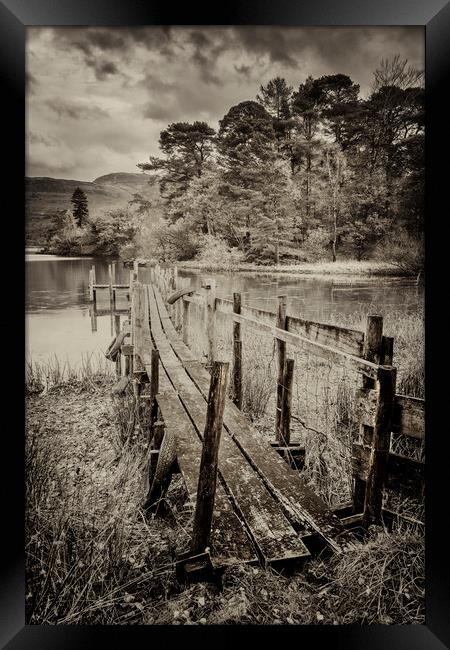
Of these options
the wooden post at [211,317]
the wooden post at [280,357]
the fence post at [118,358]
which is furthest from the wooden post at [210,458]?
the wooden post at [211,317]

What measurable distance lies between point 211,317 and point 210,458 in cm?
242

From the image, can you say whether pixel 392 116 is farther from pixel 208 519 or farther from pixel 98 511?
pixel 98 511

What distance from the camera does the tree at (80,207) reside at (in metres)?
2.81

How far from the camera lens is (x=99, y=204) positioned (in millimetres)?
2867

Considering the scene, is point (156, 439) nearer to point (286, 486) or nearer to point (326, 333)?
point (286, 486)

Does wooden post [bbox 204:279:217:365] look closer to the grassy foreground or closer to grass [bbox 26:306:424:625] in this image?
grass [bbox 26:306:424:625]

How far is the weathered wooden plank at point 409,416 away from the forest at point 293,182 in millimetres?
1079

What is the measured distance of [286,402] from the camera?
3025 mm

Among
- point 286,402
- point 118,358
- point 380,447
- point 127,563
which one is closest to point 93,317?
point 118,358

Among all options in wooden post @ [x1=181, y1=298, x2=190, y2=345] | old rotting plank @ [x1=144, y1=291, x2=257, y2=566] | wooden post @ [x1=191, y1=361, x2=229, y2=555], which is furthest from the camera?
wooden post @ [x1=181, y1=298, x2=190, y2=345]

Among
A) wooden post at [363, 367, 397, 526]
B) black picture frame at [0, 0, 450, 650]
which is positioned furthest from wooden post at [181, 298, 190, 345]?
wooden post at [363, 367, 397, 526]

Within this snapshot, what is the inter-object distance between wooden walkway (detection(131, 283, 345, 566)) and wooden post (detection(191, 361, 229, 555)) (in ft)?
0.22

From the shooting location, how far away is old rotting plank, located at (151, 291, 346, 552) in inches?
70.7

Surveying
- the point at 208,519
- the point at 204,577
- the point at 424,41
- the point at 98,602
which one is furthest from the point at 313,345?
the point at 424,41
